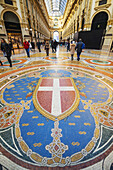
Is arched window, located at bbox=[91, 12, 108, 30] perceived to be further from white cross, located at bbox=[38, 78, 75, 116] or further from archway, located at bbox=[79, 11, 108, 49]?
white cross, located at bbox=[38, 78, 75, 116]

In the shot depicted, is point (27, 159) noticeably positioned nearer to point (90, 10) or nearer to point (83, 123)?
point (83, 123)

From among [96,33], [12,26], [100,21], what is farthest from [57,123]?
[100,21]

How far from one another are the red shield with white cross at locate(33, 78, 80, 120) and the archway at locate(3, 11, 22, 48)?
16.4 m

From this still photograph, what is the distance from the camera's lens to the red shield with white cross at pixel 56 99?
6.40 feet

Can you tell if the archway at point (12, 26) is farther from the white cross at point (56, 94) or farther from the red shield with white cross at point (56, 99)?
the white cross at point (56, 94)

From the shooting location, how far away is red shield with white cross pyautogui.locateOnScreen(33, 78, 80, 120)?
6.40ft

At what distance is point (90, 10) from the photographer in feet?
48.4

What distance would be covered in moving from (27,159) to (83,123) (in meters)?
1.17

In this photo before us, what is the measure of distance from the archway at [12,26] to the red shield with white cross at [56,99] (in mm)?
16371

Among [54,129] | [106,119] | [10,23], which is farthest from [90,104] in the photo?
[10,23]

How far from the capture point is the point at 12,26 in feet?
46.5

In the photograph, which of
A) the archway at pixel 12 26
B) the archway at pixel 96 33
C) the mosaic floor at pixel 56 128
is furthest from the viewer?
the archway at pixel 96 33

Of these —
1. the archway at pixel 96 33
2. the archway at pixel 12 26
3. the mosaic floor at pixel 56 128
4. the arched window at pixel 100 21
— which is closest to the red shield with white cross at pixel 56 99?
the mosaic floor at pixel 56 128

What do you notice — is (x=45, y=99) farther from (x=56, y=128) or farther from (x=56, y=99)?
(x=56, y=128)
